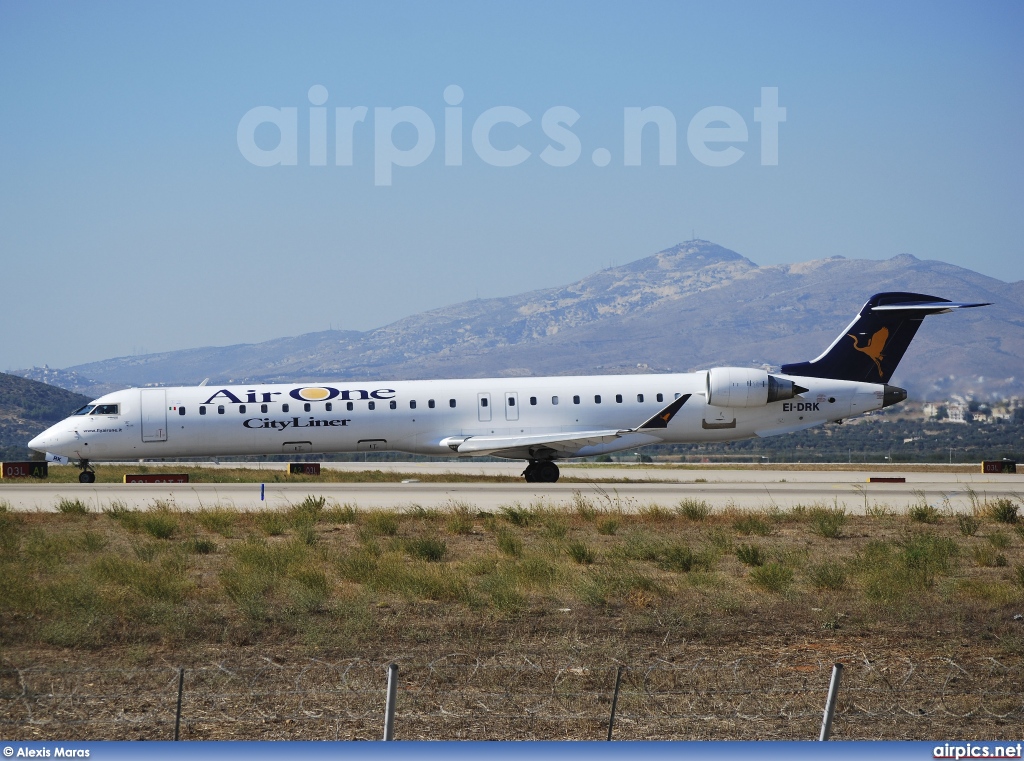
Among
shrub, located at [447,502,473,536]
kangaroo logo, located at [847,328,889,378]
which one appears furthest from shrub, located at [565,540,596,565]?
kangaroo logo, located at [847,328,889,378]

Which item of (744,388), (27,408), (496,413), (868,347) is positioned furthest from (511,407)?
(27,408)

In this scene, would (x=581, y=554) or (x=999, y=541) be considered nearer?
(x=581, y=554)

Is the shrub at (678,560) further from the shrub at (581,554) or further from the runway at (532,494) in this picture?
the runway at (532,494)

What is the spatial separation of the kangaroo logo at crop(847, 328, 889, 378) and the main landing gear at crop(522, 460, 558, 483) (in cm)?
1062

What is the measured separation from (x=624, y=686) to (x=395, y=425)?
24433 mm

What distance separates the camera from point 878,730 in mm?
9461

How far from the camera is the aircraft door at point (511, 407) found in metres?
35.0

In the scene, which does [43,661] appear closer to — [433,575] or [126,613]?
[126,613]

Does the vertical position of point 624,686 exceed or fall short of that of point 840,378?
it falls short

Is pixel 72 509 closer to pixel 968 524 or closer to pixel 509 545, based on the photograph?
pixel 509 545

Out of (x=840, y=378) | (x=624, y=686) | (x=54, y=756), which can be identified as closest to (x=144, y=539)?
(x=624, y=686)

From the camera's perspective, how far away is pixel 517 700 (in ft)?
33.3

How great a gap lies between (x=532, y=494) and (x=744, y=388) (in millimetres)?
8219

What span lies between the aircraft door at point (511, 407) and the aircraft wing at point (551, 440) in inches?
27.5
